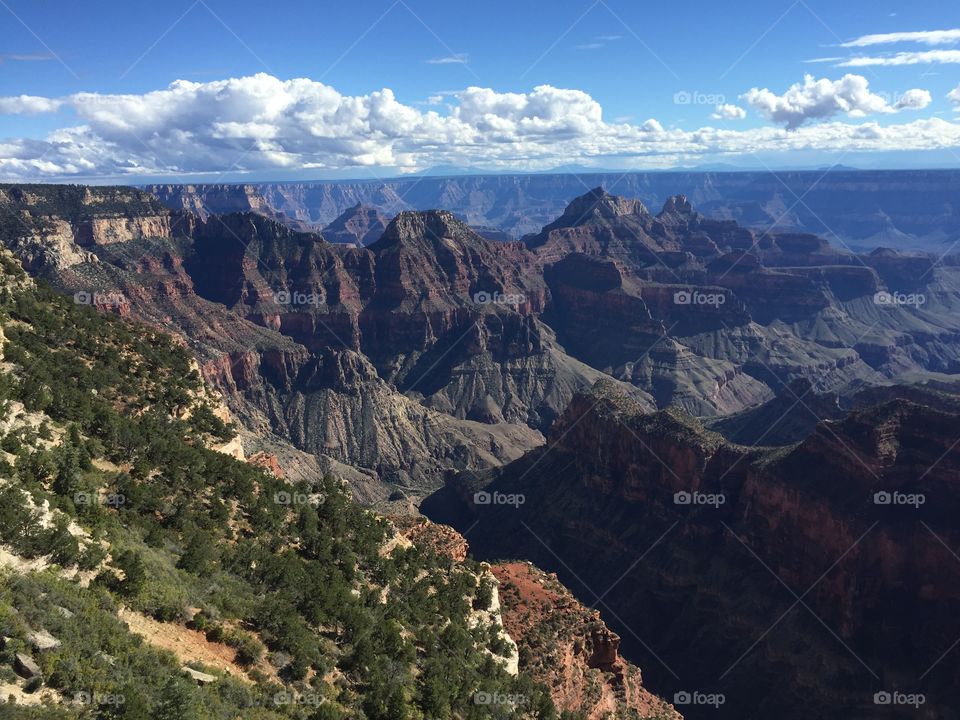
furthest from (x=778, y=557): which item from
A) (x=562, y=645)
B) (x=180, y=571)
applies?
(x=180, y=571)

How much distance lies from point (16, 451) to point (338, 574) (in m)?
18.6

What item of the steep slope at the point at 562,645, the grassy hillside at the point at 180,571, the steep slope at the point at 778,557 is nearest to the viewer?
the grassy hillside at the point at 180,571

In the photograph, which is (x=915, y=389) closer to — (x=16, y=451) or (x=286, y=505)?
(x=286, y=505)

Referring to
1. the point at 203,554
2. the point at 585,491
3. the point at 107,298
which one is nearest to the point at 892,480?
the point at 585,491

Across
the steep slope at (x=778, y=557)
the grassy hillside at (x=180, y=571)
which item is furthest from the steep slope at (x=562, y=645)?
the steep slope at (x=778, y=557)

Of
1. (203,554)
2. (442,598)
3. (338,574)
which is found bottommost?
(442,598)

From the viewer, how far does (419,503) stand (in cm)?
15088

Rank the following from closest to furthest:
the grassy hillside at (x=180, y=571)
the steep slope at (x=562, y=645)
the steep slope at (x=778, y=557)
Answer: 1. the grassy hillside at (x=180, y=571)
2. the steep slope at (x=562, y=645)
3. the steep slope at (x=778, y=557)

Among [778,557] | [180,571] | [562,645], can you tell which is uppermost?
[180,571]

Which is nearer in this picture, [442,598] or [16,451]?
[16,451]

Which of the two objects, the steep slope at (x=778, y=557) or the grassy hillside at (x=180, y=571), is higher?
the grassy hillside at (x=180, y=571)

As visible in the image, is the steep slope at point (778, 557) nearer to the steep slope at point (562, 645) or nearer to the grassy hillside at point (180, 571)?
the steep slope at point (562, 645)

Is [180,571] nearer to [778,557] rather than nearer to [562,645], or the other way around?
[562,645]

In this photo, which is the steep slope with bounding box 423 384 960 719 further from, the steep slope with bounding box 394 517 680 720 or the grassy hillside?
the grassy hillside
